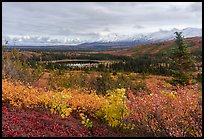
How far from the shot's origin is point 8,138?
26.6 feet

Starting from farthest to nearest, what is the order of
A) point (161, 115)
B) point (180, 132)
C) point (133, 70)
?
1. point (133, 70)
2. point (161, 115)
3. point (180, 132)

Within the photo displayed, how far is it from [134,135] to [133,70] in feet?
293

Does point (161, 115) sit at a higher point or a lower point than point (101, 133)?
higher

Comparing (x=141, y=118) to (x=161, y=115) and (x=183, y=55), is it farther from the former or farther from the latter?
(x=183, y=55)

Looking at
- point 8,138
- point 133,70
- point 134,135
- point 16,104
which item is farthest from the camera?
point 133,70

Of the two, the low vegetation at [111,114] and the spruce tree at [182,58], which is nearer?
the low vegetation at [111,114]

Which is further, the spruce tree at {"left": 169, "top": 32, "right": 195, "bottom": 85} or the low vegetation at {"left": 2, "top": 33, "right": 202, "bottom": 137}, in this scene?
the spruce tree at {"left": 169, "top": 32, "right": 195, "bottom": 85}

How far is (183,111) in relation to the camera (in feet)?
29.3

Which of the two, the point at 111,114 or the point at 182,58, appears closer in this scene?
the point at 111,114

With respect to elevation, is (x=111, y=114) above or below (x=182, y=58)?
below

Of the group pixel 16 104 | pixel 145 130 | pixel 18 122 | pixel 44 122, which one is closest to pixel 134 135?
pixel 145 130

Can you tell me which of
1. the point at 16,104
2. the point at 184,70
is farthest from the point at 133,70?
the point at 16,104

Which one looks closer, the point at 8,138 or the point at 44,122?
the point at 8,138

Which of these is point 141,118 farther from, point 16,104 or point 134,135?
point 16,104
